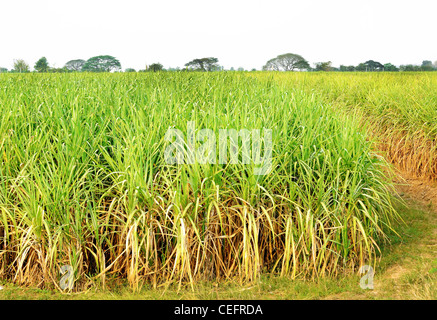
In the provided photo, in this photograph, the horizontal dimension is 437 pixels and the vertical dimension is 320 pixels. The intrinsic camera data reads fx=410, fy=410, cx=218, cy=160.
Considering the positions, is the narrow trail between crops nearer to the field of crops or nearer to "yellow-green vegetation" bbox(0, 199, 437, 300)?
"yellow-green vegetation" bbox(0, 199, 437, 300)

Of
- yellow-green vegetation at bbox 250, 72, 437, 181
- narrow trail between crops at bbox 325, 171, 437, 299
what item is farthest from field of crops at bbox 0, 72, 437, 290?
yellow-green vegetation at bbox 250, 72, 437, 181

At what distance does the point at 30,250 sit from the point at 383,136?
18.0 feet

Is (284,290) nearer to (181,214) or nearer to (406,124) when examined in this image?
(181,214)

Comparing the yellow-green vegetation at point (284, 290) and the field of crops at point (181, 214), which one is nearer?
the yellow-green vegetation at point (284, 290)

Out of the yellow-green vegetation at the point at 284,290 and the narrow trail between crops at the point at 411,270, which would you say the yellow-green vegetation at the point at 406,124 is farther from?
the yellow-green vegetation at the point at 284,290

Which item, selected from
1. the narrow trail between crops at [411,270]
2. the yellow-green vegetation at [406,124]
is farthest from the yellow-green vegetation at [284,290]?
the yellow-green vegetation at [406,124]

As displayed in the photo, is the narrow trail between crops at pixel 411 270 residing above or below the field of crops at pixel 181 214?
below

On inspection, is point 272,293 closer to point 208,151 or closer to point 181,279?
point 181,279

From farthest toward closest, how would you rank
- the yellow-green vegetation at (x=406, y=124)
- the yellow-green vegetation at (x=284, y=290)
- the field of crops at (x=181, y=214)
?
the yellow-green vegetation at (x=406, y=124), the field of crops at (x=181, y=214), the yellow-green vegetation at (x=284, y=290)

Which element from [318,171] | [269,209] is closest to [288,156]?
[318,171]

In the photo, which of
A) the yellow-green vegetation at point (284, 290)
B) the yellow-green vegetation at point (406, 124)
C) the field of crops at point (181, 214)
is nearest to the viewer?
the yellow-green vegetation at point (284, 290)

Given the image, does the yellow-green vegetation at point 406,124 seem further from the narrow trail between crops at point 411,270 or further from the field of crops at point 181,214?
the field of crops at point 181,214

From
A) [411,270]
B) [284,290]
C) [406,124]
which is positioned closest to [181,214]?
[284,290]

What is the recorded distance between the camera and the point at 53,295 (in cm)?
285
